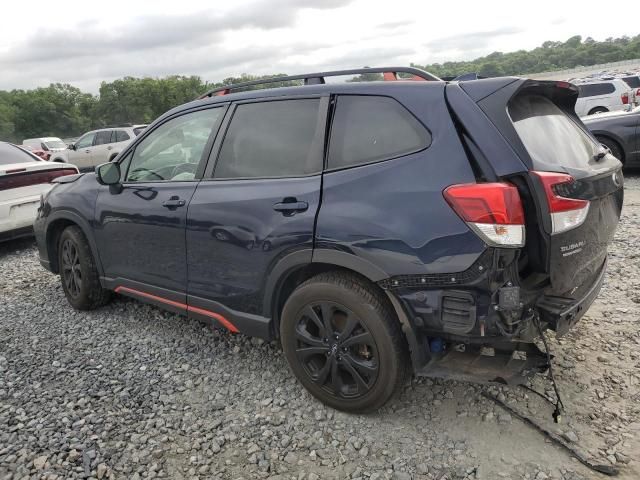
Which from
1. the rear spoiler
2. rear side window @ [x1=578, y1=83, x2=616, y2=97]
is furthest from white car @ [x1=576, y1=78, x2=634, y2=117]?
the rear spoiler

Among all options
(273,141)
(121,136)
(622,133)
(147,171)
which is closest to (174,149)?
(147,171)

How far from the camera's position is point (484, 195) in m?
2.23

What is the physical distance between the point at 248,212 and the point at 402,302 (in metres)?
1.05

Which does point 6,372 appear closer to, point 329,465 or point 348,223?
point 329,465

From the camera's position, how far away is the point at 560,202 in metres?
2.28

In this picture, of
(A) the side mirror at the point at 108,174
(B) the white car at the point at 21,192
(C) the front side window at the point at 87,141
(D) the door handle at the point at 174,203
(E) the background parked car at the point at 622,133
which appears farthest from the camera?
(C) the front side window at the point at 87,141

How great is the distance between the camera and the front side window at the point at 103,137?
1817cm

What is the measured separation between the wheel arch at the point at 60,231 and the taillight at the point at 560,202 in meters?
3.40

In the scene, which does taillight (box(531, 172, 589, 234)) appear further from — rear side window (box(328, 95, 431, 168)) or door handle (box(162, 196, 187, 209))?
door handle (box(162, 196, 187, 209))

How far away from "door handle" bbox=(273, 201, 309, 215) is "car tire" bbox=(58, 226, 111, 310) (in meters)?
2.21

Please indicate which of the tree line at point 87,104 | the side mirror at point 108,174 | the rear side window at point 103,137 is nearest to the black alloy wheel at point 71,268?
the side mirror at point 108,174

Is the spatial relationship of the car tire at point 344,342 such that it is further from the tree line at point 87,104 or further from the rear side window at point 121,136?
the tree line at point 87,104

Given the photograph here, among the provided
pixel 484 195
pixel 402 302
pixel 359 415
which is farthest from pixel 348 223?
pixel 359 415

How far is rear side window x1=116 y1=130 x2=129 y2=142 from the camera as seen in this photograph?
58.3 ft
